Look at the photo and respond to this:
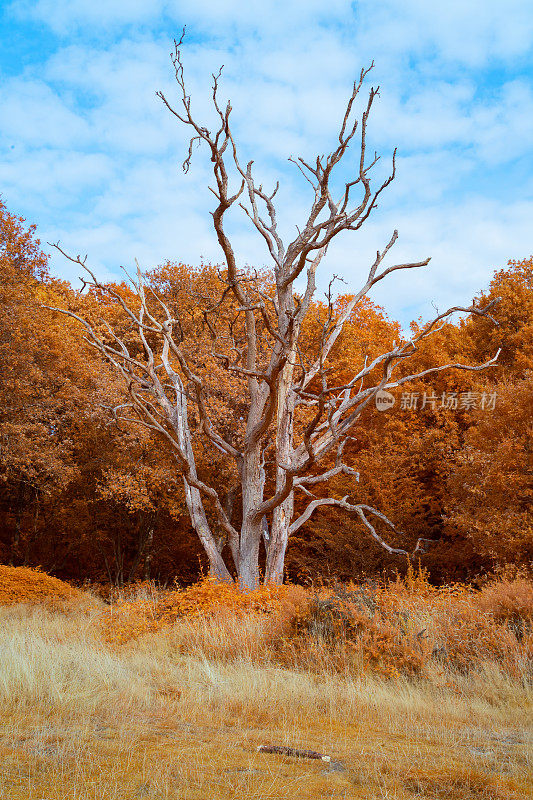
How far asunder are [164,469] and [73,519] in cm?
672

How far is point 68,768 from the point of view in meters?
3.94

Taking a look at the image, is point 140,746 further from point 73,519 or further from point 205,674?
point 73,519

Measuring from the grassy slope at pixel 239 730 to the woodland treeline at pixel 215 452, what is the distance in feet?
23.0

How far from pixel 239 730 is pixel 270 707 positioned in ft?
2.48

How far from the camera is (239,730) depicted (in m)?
5.10

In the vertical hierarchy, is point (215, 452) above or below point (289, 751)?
above

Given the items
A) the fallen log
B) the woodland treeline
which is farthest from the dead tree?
the fallen log

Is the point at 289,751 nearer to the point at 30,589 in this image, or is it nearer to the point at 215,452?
the point at 30,589

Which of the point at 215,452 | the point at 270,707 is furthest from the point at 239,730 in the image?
the point at 215,452

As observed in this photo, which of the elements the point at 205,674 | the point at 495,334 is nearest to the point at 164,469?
the point at 205,674

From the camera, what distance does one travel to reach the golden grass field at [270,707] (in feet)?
12.5

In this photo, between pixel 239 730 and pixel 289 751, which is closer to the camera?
pixel 289 751

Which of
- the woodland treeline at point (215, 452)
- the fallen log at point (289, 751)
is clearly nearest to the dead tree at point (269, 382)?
the woodland treeline at point (215, 452)

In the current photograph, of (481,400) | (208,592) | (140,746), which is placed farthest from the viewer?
(481,400)
